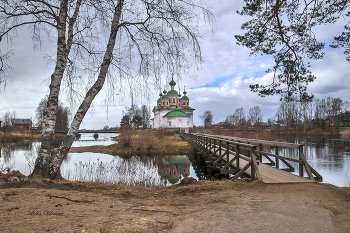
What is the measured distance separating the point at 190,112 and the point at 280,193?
6138 centimetres

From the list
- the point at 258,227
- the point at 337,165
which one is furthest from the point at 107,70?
the point at 337,165

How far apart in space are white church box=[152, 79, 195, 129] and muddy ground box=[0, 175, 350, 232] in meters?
50.2

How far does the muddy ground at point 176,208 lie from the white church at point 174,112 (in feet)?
165

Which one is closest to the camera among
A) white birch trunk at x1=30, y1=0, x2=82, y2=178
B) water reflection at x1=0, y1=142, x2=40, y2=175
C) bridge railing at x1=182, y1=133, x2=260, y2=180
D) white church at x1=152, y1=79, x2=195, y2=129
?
white birch trunk at x1=30, y1=0, x2=82, y2=178

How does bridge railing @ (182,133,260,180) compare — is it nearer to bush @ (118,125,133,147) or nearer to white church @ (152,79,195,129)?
bush @ (118,125,133,147)

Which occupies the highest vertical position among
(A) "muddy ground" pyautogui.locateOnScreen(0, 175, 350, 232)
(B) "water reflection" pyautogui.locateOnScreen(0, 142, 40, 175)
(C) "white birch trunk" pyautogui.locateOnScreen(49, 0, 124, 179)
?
(C) "white birch trunk" pyautogui.locateOnScreen(49, 0, 124, 179)

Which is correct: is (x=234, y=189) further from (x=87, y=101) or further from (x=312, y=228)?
(x=87, y=101)

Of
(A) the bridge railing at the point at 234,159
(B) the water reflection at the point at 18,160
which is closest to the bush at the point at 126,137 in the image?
(B) the water reflection at the point at 18,160

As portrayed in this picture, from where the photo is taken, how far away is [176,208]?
14.2ft

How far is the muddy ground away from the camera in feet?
10.7

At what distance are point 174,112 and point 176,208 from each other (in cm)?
5541

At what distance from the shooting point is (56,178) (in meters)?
6.53

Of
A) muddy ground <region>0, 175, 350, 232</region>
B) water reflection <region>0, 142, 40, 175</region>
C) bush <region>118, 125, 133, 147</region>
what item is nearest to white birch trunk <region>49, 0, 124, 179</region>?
muddy ground <region>0, 175, 350, 232</region>

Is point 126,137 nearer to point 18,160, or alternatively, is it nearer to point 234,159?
point 18,160
